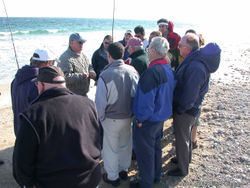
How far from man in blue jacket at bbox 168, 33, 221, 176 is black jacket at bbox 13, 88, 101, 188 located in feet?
7.16

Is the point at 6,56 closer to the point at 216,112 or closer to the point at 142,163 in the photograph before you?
the point at 216,112

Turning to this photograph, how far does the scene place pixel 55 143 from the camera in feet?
8.99

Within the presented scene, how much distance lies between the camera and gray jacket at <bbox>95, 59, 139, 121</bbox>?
14.7ft

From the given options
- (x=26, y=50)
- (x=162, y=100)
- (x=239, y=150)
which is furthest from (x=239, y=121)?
(x=26, y=50)

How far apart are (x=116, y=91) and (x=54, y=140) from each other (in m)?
1.89

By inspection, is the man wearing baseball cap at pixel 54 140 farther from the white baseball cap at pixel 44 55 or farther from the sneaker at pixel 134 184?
the sneaker at pixel 134 184

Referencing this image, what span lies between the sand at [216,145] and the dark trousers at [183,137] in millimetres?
240

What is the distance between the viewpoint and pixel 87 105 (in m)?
3.02

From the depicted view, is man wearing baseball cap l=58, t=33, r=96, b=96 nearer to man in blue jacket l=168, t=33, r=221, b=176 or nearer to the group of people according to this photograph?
the group of people

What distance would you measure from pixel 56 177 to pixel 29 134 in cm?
46

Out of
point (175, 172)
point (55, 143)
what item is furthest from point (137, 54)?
point (55, 143)

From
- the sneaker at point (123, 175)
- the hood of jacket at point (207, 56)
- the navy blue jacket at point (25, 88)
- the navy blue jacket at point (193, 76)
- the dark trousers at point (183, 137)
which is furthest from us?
the sneaker at point (123, 175)

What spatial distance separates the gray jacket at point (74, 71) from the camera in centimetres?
511

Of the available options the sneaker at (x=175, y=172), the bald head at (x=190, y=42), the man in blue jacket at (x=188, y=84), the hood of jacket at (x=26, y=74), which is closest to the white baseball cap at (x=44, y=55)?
the hood of jacket at (x=26, y=74)
